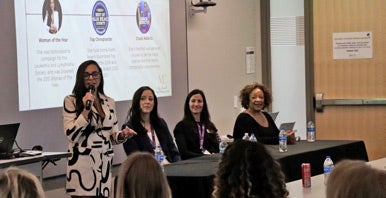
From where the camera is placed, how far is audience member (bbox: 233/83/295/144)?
6.69 m

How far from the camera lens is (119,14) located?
270 inches

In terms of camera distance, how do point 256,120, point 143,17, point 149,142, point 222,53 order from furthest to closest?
point 222,53 → point 143,17 → point 256,120 → point 149,142

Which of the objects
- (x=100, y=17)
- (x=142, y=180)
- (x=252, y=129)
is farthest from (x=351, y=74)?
(x=142, y=180)

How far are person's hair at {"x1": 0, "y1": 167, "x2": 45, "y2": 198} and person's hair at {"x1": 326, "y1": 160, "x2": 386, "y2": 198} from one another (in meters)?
0.96

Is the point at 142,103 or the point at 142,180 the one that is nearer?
the point at 142,180

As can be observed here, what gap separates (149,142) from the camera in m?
5.83

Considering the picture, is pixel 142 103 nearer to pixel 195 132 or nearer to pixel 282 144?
pixel 195 132

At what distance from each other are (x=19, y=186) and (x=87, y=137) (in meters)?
2.84

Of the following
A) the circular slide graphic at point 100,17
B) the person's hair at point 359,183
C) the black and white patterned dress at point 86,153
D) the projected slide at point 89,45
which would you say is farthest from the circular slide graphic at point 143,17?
the person's hair at point 359,183

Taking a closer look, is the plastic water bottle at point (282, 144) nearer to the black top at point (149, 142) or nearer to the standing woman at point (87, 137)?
the black top at point (149, 142)

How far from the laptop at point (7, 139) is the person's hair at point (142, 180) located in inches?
91.1

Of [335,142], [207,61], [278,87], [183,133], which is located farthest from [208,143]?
[278,87]

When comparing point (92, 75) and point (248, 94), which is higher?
point (92, 75)

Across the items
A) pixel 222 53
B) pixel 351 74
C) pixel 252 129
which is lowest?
pixel 252 129
